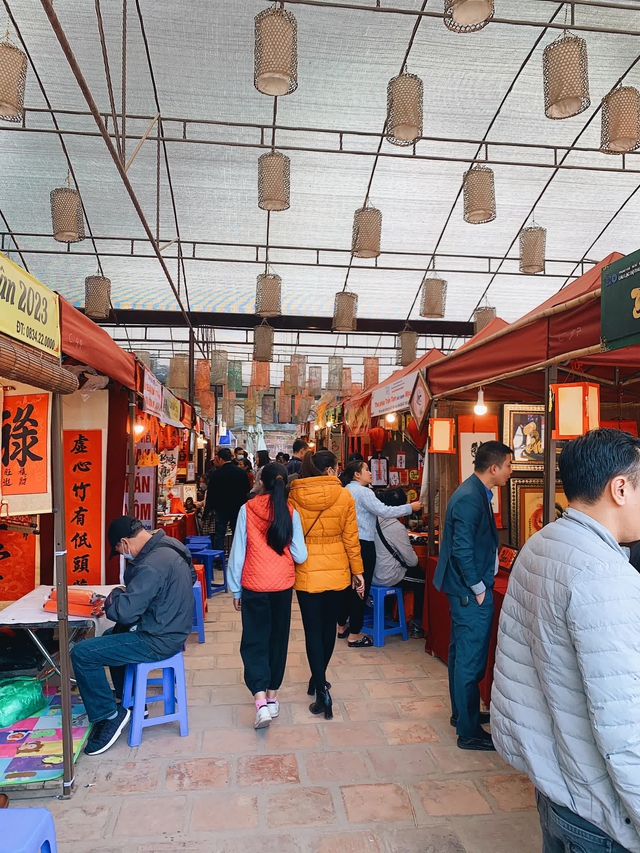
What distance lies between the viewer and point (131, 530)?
11.8 feet

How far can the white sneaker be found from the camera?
12.0 feet

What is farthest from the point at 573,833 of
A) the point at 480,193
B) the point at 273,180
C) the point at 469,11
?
the point at 480,193

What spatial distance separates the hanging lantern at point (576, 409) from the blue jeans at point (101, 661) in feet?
8.65

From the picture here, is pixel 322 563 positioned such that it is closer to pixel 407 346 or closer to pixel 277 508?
pixel 277 508

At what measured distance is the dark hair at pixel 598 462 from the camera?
1468 mm

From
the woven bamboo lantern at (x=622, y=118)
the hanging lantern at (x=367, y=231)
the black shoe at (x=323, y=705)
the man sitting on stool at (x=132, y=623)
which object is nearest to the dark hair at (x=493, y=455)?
the black shoe at (x=323, y=705)

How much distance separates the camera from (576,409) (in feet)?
9.97

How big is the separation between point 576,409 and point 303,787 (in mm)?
2355

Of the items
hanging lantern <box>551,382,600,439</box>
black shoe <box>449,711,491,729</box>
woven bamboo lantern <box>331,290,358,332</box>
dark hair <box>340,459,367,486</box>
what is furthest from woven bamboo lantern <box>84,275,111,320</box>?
hanging lantern <box>551,382,600,439</box>

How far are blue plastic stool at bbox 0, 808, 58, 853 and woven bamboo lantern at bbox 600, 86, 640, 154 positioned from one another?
611 centimetres

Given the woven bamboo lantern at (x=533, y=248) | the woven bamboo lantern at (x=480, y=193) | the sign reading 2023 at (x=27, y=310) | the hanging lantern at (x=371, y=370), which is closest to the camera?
the sign reading 2023 at (x=27, y=310)

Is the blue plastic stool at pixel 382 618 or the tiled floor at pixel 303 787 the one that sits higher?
the blue plastic stool at pixel 382 618

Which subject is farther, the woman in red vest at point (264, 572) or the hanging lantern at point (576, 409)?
the woman in red vest at point (264, 572)

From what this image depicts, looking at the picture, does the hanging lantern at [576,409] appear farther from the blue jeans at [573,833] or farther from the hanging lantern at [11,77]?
the hanging lantern at [11,77]
